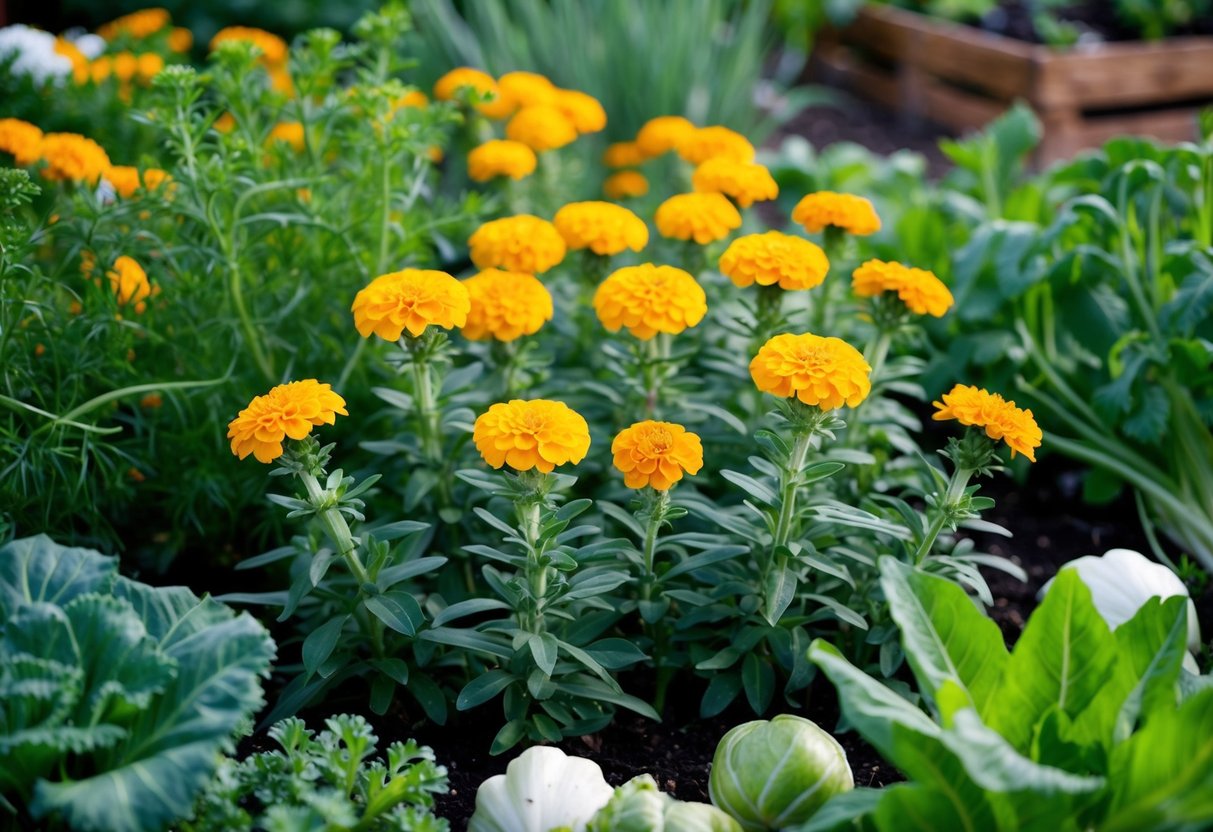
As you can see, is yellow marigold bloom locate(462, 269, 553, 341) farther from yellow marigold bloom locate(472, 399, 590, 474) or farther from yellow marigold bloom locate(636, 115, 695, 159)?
yellow marigold bloom locate(636, 115, 695, 159)

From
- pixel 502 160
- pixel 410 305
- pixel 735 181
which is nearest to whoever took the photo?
pixel 410 305

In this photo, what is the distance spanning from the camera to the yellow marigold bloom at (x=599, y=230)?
2080mm

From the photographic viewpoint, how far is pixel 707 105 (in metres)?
4.25

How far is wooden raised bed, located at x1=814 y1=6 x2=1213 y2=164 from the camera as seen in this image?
4.54 m

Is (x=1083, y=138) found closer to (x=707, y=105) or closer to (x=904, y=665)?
(x=707, y=105)

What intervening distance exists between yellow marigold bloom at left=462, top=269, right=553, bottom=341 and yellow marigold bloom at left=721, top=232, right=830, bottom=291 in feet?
1.10

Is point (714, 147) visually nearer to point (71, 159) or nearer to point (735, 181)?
point (735, 181)

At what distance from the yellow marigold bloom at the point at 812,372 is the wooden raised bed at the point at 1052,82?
3.38 meters

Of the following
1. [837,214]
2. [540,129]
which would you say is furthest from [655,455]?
[540,129]

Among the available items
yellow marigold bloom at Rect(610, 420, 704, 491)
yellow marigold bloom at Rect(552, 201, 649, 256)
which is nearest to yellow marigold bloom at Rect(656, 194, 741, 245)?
yellow marigold bloom at Rect(552, 201, 649, 256)

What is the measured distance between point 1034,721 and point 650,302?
852 millimetres

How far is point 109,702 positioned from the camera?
145 centimetres

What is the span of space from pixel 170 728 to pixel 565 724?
0.66 meters

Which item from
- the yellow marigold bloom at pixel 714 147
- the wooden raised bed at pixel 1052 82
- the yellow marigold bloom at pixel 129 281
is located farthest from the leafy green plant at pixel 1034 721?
the wooden raised bed at pixel 1052 82
